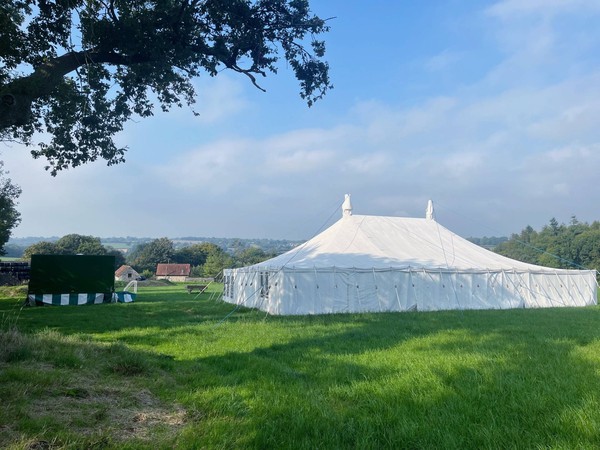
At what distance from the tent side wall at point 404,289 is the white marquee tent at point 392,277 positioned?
34mm

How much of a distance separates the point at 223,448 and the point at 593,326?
407 inches

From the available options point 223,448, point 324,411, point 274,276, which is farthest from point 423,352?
point 274,276

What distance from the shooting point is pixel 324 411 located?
3.88 m

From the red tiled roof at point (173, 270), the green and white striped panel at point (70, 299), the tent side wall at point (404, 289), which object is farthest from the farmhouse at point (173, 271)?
the tent side wall at point (404, 289)

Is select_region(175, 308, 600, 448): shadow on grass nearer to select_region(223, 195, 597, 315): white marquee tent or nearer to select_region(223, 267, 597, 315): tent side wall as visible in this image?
select_region(223, 267, 597, 315): tent side wall

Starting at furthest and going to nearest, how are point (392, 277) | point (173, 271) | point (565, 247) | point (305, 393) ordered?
point (173, 271) < point (565, 247) < point (392, 277) < point (305, 393)

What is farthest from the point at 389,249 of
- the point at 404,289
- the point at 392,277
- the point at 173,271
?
the point at 173,271

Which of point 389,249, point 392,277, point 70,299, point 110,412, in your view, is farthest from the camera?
point 70,299

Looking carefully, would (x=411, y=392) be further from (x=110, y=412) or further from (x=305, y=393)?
(x=110, y=412)

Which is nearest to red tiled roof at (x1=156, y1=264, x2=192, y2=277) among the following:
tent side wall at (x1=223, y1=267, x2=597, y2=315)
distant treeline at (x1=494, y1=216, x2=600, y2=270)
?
distant treeline at (x1=494, y1=216, x2=600, y2=270)

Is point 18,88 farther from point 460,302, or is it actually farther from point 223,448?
point 460,302

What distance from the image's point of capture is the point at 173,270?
79.8m

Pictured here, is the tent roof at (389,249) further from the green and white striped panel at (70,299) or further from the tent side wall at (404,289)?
the green and white striped panel at (70,299)

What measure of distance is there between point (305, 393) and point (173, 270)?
7922 cm
